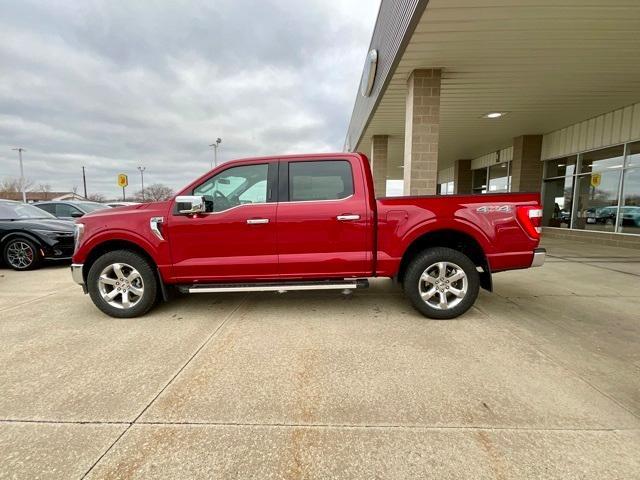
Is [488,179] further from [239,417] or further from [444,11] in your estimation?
[239,417]

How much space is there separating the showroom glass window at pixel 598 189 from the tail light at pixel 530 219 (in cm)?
921

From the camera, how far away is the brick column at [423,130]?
23.2 ft

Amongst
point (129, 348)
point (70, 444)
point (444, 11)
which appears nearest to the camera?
point (70, 444)

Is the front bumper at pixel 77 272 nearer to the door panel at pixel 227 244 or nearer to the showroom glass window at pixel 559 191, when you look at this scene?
the door panel at pixel 227 244

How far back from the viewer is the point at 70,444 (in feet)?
6.55

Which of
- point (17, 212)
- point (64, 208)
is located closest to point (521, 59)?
point (17, 212)

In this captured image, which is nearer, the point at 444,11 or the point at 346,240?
the point at 346,240

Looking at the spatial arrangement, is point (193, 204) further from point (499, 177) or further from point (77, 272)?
point (499, 177)

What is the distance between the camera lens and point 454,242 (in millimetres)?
4262

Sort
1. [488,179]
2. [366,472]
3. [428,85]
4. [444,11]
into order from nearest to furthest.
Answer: [366,472], [444,11], [428,85], [488,179]

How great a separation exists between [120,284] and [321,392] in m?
2.93

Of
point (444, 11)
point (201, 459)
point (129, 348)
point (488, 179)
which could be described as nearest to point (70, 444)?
point (201, 459)

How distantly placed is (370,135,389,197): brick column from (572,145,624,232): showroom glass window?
678 centimetres

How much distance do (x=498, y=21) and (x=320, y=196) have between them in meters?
4.23
